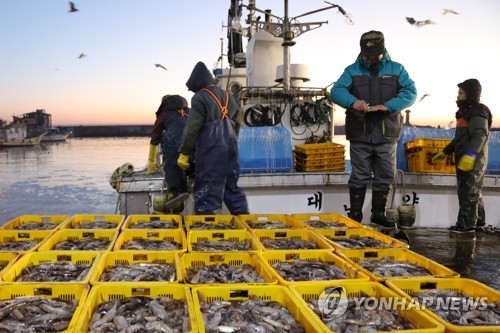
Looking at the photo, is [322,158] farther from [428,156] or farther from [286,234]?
[286,234]

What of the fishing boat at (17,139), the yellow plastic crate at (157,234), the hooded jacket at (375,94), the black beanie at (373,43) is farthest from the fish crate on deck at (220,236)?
the fishing boat at (17,139)

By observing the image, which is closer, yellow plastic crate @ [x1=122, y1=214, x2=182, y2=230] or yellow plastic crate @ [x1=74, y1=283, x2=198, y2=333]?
yellow plastic crate @ [x1=74, y1=283, x2=198, y2=333]

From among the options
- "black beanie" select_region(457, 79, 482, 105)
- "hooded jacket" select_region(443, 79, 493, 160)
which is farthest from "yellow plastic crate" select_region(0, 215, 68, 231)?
"black beanie" select_region(457, 79, 482, 105)

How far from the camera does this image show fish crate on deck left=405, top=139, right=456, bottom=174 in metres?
6.98

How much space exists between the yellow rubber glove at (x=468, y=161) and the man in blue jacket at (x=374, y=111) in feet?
4.54

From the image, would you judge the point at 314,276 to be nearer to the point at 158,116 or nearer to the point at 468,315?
the point at 468,315

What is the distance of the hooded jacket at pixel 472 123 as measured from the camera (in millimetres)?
5996

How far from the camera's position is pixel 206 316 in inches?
92.1

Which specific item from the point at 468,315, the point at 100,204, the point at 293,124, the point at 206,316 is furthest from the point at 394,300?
the point at 100,204

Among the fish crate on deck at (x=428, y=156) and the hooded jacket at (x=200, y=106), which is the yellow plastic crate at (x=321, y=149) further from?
the hooded jacket at (x=200, y=106)

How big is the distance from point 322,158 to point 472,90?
2.54 metres

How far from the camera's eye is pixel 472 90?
6.10 meters

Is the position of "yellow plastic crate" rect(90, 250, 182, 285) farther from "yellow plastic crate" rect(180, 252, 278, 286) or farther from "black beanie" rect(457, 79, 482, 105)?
"black beanie" rect(457, 79, 482, 105)

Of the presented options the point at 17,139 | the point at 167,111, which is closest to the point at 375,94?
the point at 167,111
